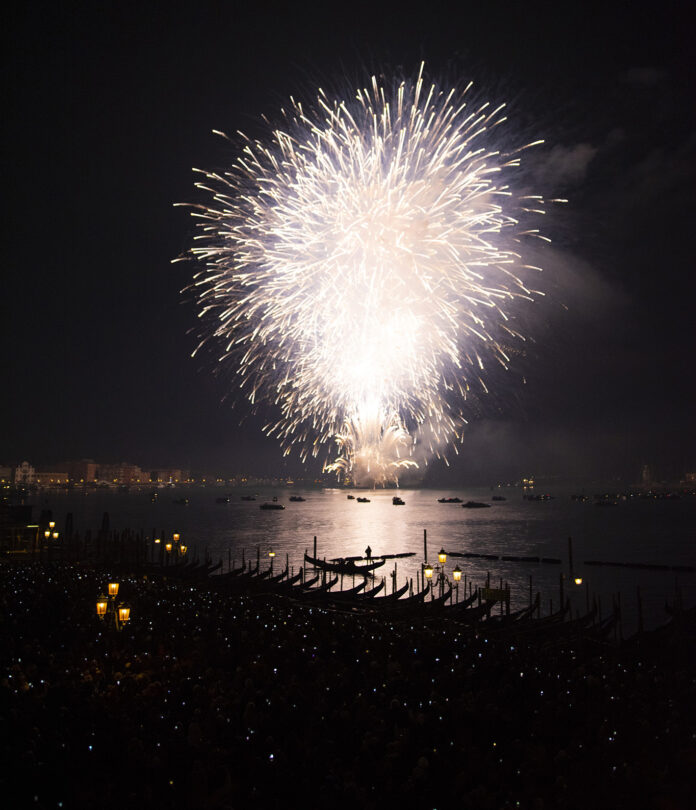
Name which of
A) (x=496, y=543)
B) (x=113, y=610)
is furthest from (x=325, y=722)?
(x=496, y=543)

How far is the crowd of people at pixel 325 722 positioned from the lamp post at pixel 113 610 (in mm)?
802

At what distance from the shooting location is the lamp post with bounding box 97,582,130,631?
16.7 m

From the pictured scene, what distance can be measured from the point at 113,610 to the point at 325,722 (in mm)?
10520

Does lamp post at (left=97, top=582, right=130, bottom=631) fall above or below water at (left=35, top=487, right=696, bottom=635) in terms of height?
above

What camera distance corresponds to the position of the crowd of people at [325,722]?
26.4ft

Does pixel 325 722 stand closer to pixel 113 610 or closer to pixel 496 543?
pixel 113 610

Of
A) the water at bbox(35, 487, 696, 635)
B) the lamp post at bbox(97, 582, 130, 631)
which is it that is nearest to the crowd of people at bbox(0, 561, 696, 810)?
the lamp post at bbox(97, 582, 130, 631)

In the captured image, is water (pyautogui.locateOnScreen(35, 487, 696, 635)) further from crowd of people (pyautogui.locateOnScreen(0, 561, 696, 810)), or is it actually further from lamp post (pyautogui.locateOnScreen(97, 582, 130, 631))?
lamp post (pyautogui.locateOnScreen(97, 582, 130, 631))

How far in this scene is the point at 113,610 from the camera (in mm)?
18094

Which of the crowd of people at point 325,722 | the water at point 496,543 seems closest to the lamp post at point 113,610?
the crowd of people at point 325,722

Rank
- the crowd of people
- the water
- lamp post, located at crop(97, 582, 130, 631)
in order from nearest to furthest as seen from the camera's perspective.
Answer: the crowd of people → lamp post, located at crop(97, 582, 130, 631) → the water

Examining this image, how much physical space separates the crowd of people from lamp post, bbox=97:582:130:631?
80 cm

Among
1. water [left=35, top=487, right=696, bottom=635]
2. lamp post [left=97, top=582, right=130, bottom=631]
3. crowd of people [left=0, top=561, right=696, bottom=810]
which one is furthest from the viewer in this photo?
water [left=35, top=487, right=696, bottom=635]

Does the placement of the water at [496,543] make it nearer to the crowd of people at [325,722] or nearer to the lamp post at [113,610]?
the crowd of people at [325,722]
